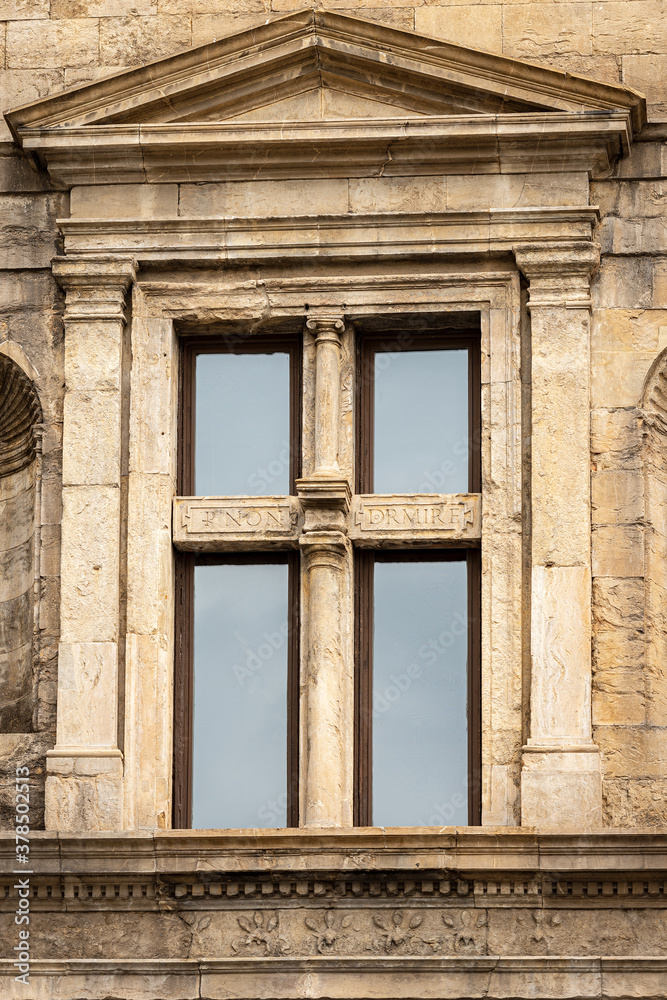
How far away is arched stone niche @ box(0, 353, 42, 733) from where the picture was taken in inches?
612

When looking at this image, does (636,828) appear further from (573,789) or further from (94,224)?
(94,224)

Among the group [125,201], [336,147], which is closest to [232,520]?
[125,201]

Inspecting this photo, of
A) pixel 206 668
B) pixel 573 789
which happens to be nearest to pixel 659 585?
pixel 573 789

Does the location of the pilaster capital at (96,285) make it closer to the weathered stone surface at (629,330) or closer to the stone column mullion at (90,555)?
the stone column mullion at (90,555)

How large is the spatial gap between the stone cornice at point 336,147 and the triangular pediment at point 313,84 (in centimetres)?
12

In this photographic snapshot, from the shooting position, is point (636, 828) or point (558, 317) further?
point (558, 317)

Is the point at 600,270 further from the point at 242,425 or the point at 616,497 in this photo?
the point at 242,425

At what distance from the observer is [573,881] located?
47.2ft

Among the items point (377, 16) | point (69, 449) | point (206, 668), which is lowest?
point (206, 668)

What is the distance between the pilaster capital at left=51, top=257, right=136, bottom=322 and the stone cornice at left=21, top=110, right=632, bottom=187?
1.83 ft

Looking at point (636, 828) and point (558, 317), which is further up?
point (558, 317)

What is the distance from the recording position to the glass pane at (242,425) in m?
15.7

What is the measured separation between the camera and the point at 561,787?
14602 mm

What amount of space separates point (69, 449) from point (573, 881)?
3902 mm
